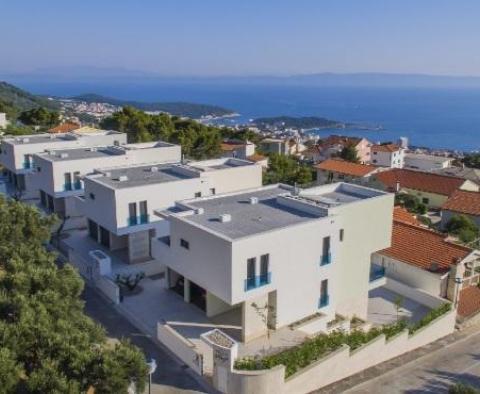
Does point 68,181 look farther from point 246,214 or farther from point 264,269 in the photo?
point 264,269

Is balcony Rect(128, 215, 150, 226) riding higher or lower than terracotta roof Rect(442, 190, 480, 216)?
higher

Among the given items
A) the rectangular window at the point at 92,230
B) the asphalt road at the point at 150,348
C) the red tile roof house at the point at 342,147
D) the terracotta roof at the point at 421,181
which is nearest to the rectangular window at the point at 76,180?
the rectangular window at the point at 92,230

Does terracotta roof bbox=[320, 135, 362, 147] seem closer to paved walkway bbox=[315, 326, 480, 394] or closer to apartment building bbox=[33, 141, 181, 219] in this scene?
apartment building bbox=[33, 141, 181, 219]

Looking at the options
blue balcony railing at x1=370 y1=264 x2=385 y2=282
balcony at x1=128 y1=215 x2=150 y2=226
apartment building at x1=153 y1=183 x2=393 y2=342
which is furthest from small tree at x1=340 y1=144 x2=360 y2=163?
balcony at x1=128 y1=215 x2=150 y2=226

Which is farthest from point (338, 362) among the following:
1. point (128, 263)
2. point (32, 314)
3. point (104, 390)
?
point (128, 263)

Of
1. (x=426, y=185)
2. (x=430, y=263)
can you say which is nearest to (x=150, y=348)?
(x=430, y=263)

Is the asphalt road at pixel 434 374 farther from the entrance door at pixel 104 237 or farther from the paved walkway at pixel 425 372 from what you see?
the entrance door at pixel 104 237

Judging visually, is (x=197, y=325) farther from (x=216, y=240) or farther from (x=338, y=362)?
(x=338, y=362)

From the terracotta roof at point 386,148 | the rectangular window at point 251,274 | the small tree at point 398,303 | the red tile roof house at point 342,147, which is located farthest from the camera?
the red tile roof house at point 342,147
